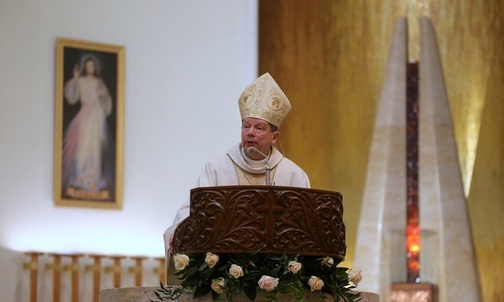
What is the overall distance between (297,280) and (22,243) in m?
4.47

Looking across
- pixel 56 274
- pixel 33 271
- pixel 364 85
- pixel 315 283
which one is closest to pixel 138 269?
pixel 56 274

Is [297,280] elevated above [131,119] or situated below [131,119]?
below

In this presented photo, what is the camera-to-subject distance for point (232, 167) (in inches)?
219

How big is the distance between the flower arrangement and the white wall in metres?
4.16

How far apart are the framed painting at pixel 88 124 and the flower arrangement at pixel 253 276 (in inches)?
167

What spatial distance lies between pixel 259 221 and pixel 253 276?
0.23 metres

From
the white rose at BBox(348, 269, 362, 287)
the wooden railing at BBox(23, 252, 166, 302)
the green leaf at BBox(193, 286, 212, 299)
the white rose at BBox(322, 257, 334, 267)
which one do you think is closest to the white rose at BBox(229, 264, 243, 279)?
the green leaf at BBox(193, 286, 212, 299)

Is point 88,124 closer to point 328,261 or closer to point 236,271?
point 328,261

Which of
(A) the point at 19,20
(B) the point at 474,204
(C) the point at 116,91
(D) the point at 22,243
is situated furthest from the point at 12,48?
(B) the point at 474,204

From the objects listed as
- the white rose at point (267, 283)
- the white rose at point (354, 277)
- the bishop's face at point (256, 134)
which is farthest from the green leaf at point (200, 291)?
the bishop's face at point (256, 134)

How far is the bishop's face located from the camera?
5418 mm

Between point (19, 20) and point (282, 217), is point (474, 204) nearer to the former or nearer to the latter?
point (19, 20)

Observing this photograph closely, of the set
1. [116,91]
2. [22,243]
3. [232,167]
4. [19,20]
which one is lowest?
[22,243]

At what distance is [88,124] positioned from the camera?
8828 mm
